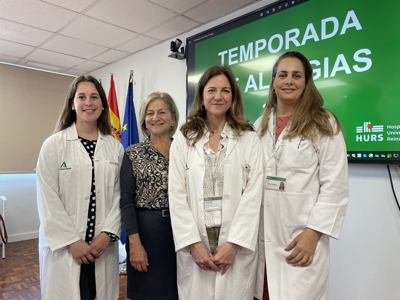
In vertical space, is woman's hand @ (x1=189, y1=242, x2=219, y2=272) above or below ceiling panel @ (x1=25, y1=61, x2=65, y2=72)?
below

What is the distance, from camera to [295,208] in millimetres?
1299

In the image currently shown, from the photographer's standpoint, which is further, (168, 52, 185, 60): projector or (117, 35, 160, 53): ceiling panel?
(117, 35, 160, 53): ceiling panel

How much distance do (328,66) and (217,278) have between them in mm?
1658

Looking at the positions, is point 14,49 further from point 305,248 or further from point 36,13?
point 305,248

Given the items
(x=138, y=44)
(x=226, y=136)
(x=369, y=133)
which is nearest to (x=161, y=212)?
(x=226, y=136)

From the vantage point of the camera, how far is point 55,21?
10.5 ft

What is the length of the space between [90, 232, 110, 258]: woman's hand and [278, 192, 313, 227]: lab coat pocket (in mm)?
898

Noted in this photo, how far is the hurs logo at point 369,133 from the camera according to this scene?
6.12 feet

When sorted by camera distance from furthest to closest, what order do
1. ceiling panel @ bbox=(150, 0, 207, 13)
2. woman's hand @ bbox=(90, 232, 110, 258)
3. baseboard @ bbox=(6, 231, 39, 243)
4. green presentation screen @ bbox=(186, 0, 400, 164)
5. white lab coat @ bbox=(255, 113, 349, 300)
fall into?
baseboard @ bbox=(6, 231, 39, 243)
ceiling panel @ bbox=(150, 0, 207, 13)
green presentation screen @ bbox=(186, 0, 400, 164)
woman's hand @ bbox=(90, 232, 110, 258)
white lab coat @ bbox=(255, 113, 349, 300)

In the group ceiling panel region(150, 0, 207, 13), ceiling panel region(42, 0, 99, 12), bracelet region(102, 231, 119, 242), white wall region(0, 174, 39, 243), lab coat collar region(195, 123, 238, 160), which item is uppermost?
ceiling panel region(42, 0, 99, 12)

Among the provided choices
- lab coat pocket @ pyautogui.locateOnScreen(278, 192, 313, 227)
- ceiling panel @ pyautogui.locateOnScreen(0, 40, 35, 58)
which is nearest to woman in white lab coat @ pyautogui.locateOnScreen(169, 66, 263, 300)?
lab coat pocket @ pyautogui.locateOnScreen(278, 192, 313, 227)

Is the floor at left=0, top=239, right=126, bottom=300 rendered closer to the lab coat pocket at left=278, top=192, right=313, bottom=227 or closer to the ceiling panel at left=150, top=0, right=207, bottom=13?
the lab coat pocket at left=278, top=192, right=313, bottom=227

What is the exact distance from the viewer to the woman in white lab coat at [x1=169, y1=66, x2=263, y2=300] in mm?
1307

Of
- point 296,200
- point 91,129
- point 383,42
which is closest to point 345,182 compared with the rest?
point 296,200
